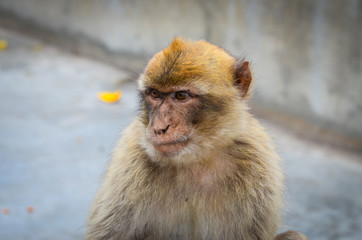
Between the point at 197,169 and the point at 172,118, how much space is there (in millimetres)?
379

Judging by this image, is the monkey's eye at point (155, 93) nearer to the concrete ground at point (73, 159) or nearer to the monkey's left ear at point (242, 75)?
the monkey's left ear at point (242, 75)

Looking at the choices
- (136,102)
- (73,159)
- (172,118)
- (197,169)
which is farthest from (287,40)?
(172,118)

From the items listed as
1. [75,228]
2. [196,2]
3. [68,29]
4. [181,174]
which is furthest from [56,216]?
[68,29]

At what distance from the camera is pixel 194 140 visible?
269cm

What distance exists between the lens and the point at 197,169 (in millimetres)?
2865

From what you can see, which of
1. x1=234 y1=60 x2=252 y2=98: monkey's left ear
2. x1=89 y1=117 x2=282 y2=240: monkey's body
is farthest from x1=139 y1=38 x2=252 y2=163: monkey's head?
x1=89 y1=117 x2=282 y2=240: monkey's body

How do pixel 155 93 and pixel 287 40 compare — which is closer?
pixel 155 93

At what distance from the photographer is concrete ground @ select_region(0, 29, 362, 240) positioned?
15.9ft

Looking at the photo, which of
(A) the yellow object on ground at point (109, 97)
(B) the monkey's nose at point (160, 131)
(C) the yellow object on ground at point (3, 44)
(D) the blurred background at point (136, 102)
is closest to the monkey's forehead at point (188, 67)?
(B) the monkey's nose at point (160, 131)

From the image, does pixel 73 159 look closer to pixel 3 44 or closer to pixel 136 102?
pixel 136 102

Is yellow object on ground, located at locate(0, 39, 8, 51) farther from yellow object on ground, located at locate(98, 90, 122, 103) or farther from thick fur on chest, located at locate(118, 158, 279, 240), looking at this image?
thick fur on chest, located at locate(118, 158, 279, 240)

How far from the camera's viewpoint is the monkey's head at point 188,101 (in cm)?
263

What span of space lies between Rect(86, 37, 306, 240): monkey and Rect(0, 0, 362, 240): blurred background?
5.74ft

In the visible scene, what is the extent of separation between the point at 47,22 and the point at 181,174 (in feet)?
23.0
